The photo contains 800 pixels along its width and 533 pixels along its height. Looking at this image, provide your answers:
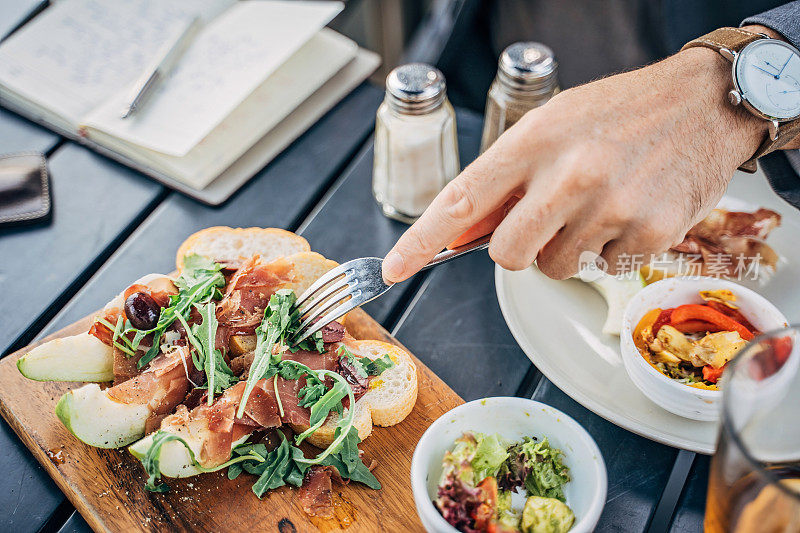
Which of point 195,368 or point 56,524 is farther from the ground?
point 195,368

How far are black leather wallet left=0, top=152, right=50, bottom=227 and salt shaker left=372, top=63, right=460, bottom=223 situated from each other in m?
0.91

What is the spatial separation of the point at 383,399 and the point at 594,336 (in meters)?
0.47

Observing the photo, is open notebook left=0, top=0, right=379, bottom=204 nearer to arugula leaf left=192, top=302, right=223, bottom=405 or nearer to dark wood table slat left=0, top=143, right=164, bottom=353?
dark wood table slat left=0, top=143, right=164, bottom=353

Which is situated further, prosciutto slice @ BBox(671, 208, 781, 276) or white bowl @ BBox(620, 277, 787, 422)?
prosciutto slice @ BBox(671, 208, 781, 276)

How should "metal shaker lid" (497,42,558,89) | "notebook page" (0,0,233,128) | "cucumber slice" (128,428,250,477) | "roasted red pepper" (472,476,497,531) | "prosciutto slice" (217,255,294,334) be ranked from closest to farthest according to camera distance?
"roasted red pepper" (472,476,497,531), "cucumber slice" (128,428,250,477), "prosciutto slice" (217,255,294,334), "metal shaker lid" (497,42,558,89), "notebook page" (0,0,233,128)

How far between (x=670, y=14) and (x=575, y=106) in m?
1.04

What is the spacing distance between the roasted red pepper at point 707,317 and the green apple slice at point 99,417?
3.37ft

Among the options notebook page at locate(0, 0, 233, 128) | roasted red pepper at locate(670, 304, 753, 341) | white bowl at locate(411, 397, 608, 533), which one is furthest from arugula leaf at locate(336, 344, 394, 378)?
notebook page at locate(0, 0, 233, 128)

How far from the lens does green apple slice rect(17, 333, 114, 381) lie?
1217 millimetres

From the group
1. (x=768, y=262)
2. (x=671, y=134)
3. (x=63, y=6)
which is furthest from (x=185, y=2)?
(x=768, y=262)

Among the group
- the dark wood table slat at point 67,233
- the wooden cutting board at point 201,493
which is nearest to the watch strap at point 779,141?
the wooden cutting board at point 201,493

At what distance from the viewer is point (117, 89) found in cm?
202

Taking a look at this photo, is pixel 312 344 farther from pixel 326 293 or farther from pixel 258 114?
pixel 258 114

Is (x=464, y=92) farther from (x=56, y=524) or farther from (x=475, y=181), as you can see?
(x=56, y=524)
